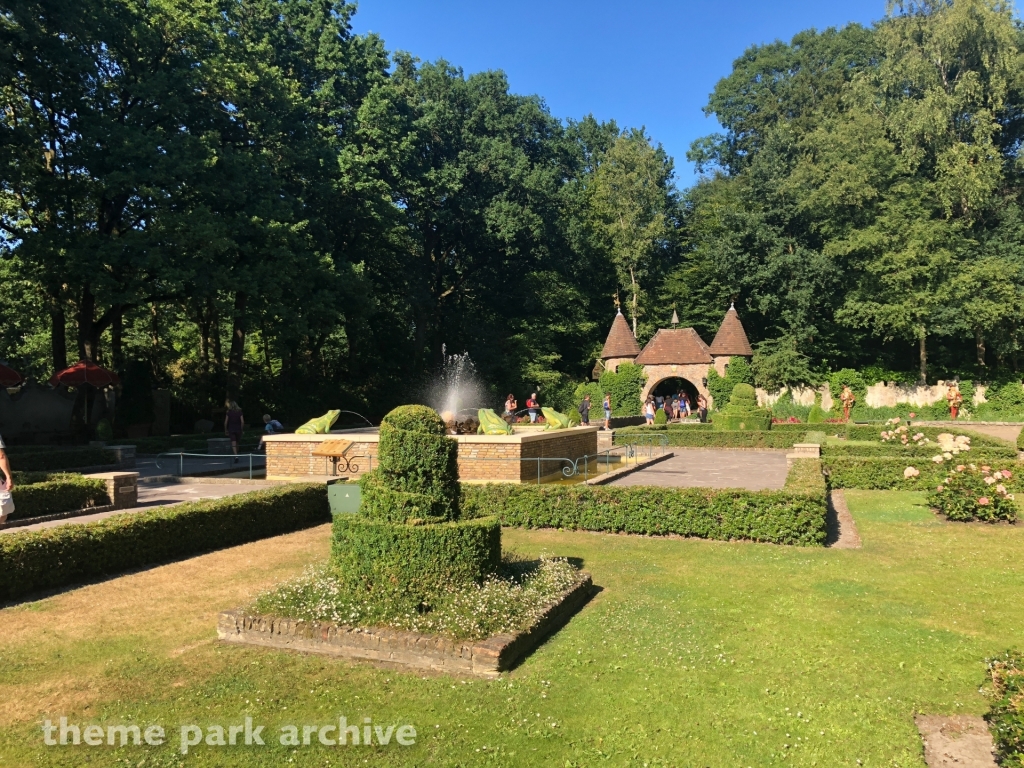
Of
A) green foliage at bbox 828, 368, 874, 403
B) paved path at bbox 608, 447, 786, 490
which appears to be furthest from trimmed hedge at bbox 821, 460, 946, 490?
green foliage at bbox 828, 368, 874, 403

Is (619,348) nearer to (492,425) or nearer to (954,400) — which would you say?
(954,400)

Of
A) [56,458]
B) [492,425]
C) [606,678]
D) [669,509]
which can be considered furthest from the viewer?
[56,458]

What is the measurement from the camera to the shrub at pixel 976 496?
454 inches

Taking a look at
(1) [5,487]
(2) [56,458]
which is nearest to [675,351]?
(2) [56,458]

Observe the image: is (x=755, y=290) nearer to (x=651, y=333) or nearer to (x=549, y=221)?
(x=651, y=333)

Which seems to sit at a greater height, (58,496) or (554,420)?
(554,420)

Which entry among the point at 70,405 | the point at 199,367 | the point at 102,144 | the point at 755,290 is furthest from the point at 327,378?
the point at 755,290

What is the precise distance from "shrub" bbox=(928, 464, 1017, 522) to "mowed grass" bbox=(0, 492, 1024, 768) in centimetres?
337

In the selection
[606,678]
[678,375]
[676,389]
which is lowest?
[606,678]

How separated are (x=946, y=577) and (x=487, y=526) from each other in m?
5.60

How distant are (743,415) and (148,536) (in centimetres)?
2373

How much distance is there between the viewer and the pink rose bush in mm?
11539

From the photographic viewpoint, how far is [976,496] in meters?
11.8

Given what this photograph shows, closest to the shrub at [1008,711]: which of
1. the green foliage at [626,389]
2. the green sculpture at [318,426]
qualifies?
the green sculpture at [318,426]
